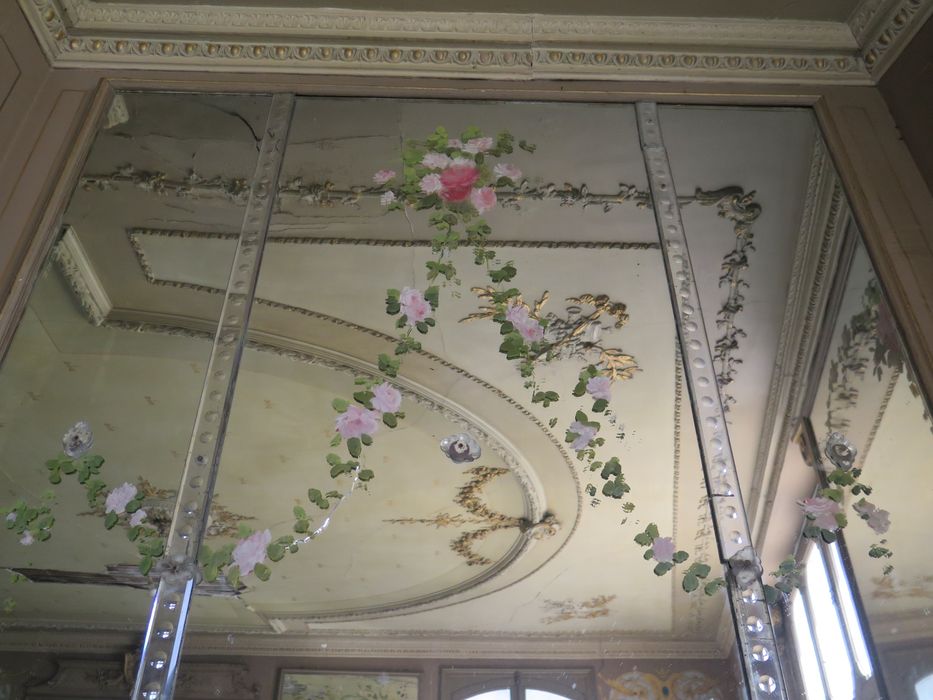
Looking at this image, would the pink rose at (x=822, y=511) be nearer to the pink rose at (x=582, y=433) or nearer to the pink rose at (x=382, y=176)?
the pink rose at (x=582, y=433)

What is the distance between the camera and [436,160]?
1839mm

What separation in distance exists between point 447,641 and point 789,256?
2.04 m

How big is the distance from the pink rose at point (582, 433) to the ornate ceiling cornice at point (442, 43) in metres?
0.85

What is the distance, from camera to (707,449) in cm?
136

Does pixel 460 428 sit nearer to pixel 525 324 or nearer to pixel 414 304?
pixel 525 324

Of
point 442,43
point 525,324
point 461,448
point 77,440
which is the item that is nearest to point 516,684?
point 461,448

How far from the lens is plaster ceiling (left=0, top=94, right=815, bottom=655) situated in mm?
1526

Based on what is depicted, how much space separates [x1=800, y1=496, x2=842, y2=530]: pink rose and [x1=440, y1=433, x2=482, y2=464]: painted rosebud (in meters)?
1.57

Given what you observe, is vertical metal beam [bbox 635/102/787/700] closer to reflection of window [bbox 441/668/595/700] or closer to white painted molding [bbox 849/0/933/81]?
white painted molding [bbox 849/0/933/81]

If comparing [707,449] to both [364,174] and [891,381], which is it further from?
[364,174]

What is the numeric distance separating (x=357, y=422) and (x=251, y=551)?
330 mm

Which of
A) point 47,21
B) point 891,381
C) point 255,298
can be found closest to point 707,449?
point 891,381

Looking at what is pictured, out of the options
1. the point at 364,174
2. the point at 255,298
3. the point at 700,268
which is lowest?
the point at 255,298

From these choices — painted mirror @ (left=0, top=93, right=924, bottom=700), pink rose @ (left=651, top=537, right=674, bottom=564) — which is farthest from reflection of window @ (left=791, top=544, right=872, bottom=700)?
pink rose @ (left=651, top=537, right=674, bottom=564)
